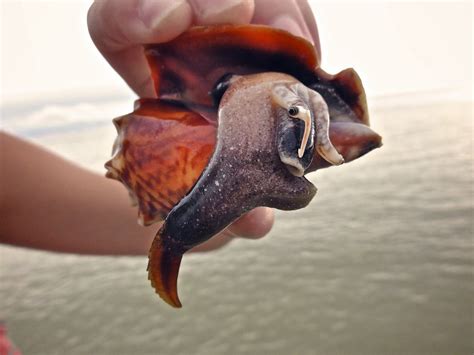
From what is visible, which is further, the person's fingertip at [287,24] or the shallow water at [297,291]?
the shallow water at [297,291]

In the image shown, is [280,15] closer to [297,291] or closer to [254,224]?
[254,224]

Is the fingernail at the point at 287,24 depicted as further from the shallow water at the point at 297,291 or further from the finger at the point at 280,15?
the shallow water at the point at 297,291

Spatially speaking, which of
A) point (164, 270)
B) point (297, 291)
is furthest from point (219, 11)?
point (297, 291)

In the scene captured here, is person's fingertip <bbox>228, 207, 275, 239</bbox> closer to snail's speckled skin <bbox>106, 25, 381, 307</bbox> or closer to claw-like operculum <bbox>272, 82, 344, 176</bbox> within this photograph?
snail's speckled skin <bbox>106, 25, 381, 307</bbox>

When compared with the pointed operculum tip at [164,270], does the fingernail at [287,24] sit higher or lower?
higher

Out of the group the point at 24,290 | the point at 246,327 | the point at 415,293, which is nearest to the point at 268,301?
the point at 246,327

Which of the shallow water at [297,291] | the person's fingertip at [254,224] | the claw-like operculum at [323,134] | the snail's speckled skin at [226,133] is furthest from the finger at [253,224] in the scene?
the shallow water at [297,291]
